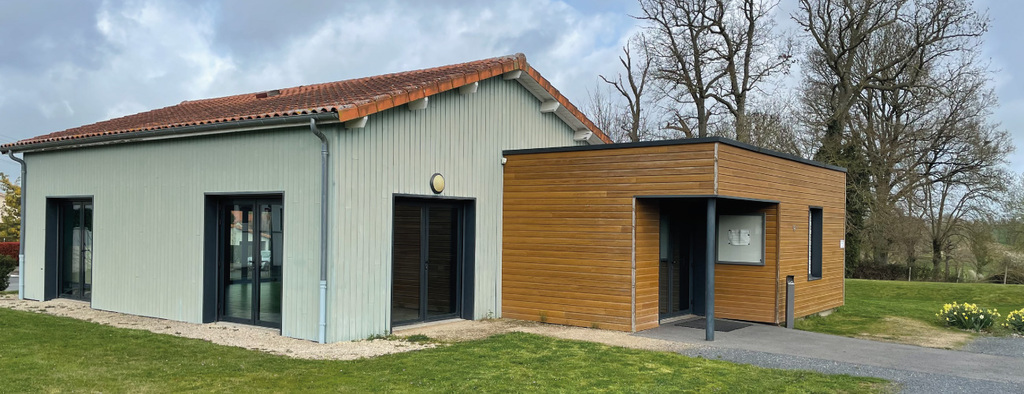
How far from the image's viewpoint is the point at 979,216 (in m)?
25.4

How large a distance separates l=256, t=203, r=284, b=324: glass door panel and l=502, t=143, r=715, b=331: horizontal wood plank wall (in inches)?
136

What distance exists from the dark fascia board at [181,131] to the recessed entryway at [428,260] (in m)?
1.85

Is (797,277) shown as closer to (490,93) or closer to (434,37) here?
(490,93)

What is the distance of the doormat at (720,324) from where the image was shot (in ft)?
36.8

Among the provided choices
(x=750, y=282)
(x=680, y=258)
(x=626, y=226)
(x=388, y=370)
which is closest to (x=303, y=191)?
(x=388, y=370)

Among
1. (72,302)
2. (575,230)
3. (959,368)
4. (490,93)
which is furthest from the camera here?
(72,302)

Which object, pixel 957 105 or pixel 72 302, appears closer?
pixel 72 302

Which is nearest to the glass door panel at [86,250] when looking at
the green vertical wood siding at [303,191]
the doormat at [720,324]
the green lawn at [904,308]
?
the green vertical wood siding at [303,191]

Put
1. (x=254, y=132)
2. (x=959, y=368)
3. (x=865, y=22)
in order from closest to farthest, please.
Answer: (x=959, y=368), (x=254, y=132), (x=865, y=22)

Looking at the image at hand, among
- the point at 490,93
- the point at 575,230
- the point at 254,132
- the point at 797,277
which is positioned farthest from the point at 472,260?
the point at 797,277

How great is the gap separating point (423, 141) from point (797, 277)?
21.5 feet

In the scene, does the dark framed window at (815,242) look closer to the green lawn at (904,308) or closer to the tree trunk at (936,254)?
the green lawn at (904,308)

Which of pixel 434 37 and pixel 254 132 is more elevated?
pixel 434 37

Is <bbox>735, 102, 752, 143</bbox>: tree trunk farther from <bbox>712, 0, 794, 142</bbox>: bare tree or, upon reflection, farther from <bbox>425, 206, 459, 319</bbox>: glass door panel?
<bbox>425, 206, 459, 319</bbox>: glass door panel
